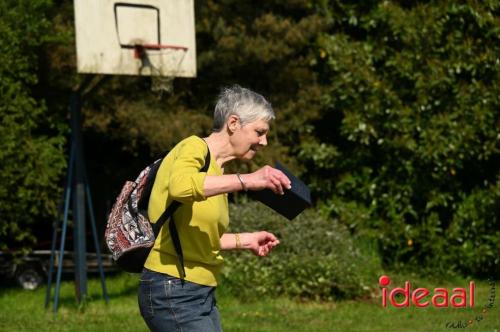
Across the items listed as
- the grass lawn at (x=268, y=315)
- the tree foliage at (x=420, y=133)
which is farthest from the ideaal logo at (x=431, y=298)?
the tree foliage at (x=420, y=133)

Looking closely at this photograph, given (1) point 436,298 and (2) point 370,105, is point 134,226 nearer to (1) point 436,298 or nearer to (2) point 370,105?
(1) point 436,298

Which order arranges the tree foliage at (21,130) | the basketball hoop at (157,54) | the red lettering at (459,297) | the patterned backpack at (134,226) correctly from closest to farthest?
the patterned backpack at (134,226) → the red lettering at (459,297) → the basketball hoop at (157,54) → the tree foliage at (21,130)

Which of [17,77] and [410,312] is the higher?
[17,77]

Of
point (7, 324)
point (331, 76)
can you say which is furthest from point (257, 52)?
point (7, 324)

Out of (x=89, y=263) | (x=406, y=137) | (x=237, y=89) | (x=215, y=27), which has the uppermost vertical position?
(x=215, y=27)

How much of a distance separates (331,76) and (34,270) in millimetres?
5446

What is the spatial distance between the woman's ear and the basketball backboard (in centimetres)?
618

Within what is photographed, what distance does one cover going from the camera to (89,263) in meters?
13.9

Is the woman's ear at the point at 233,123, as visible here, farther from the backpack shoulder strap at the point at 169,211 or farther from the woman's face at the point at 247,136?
the backpack shoulder strap at the point at 169,211

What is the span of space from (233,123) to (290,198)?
412mm

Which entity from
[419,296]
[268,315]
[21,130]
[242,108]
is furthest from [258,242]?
[21,130]

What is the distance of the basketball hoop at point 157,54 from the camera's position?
1044 cm

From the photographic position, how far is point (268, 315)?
9.62 m

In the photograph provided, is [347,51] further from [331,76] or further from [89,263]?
[89,263]
